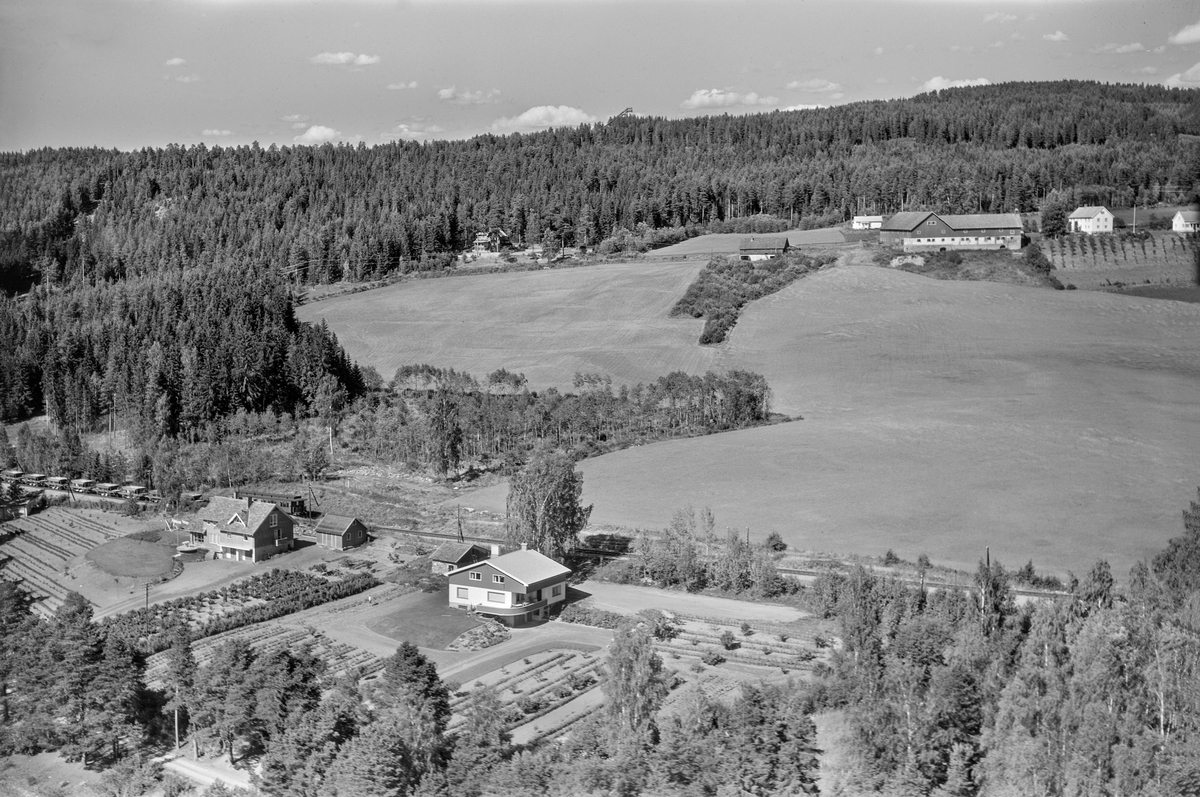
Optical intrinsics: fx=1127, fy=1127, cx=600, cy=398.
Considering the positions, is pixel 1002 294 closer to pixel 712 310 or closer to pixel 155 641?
pixel 712 310

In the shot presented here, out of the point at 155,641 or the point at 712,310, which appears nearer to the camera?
the point at 155,641

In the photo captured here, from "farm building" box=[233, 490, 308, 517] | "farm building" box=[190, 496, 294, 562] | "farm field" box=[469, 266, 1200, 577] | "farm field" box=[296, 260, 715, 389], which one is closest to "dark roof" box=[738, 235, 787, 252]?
"farm field" box=[296, 260, 715, 389]

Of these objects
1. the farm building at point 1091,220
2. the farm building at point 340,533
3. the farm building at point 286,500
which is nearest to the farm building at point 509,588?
the farm building at point 340,533

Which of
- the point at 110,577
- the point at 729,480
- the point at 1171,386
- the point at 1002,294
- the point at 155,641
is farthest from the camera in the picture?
the point at 1002,294

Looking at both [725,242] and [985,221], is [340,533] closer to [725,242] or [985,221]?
[985,221]

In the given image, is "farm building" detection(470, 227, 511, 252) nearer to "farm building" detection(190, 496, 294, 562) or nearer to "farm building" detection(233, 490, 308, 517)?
"farm building" detection(233, 490, 308, 517)

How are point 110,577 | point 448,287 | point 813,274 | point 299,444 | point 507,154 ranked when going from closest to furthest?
point 110,577 < point 299,444 < point 813,274 < point 448,287 < point 507,154

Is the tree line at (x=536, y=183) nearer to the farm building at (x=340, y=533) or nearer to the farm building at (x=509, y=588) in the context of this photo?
the farm building at (x=340, y=533)

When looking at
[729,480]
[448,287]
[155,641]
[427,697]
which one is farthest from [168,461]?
[448,287]
